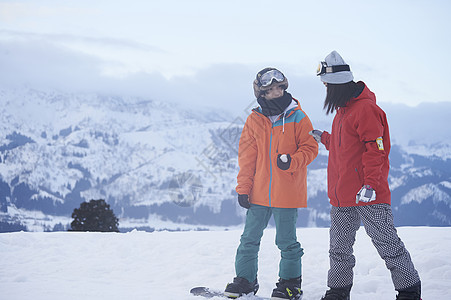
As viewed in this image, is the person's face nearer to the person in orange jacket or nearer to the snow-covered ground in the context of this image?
the person in orange jacket

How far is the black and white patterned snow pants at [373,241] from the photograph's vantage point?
3.45 metres

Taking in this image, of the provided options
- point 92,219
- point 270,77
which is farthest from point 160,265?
point 92,219

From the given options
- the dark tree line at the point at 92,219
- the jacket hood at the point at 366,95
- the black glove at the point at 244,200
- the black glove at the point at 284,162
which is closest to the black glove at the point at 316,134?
the black glove at the point at 284,162

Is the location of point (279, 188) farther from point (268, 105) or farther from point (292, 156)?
point (268, 105)

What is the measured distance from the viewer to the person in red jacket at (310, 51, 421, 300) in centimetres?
343

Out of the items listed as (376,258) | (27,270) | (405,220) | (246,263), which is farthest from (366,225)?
(405,220)

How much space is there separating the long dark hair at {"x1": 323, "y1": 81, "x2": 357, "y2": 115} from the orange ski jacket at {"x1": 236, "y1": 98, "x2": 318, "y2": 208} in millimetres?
435

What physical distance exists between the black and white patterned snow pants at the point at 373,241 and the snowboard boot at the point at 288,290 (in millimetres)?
426

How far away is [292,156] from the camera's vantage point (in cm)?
403

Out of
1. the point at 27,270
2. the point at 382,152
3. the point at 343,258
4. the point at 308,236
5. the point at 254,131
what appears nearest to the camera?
the point at 382,152

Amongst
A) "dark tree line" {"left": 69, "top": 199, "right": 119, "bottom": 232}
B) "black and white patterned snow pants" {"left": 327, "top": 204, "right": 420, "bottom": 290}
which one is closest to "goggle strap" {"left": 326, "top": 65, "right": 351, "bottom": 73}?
"black and white patterned snow pants" {"left": 327, "top": 204, "right": 420, "bottom": 290}

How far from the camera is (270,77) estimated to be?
4.29 metres

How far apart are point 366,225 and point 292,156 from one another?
997 mm

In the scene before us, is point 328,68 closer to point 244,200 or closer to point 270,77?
point 270,77
